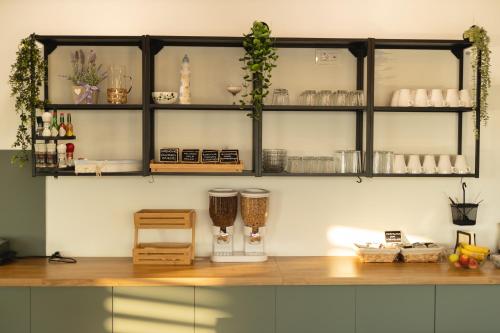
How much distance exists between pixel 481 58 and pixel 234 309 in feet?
7.44

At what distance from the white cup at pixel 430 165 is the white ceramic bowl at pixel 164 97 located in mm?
1715

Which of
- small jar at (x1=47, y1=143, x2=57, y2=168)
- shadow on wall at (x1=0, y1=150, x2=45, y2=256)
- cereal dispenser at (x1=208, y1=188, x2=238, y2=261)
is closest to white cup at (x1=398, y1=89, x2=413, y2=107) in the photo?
cereal dispenser at (x1=208, y1=188, x2=238, y2=261)

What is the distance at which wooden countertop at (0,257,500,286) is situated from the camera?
3094 mm

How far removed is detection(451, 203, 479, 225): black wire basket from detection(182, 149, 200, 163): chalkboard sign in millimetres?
1814

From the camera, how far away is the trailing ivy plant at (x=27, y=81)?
339 centimetres

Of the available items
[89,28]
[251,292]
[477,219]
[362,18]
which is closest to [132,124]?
[89,28]

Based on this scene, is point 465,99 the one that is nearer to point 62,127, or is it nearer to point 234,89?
point 234,89

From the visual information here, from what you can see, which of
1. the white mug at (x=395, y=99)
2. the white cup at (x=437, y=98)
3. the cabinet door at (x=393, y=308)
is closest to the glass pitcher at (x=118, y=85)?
the white mug at (x=395, y=99)

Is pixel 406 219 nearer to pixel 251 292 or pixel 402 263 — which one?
pixel 402 263

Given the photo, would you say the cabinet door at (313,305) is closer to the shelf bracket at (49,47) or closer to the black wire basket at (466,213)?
the black wire basket at (466,213)

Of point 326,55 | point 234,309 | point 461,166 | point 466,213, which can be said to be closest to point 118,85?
point 326,55

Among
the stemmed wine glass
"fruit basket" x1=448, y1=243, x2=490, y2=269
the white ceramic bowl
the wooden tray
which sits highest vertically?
the stemmed wine glass

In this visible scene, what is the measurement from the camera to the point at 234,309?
3.13 meters

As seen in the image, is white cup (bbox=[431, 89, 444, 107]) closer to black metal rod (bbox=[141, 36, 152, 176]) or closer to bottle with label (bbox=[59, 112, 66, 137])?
black metal rod (bbox=[141, 36, 152, 176])
